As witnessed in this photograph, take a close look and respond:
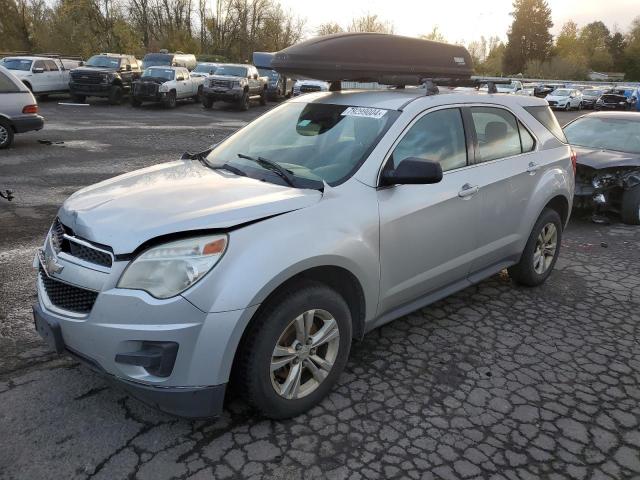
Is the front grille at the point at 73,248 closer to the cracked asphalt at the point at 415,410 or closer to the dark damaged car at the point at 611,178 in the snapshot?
the cracked asphalt at the point at 415,410

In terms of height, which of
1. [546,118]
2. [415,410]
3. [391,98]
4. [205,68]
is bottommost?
[415,410]

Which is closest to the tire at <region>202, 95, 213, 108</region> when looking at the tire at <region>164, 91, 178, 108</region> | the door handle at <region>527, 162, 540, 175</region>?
the tire at <region>164, 91, 178, 108</region>

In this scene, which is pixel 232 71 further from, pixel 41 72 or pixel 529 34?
pixel 529 34

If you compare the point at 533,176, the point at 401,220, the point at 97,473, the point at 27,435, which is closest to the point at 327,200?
the point at 401,220

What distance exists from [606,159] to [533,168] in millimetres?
3476

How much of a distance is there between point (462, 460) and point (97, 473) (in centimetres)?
174

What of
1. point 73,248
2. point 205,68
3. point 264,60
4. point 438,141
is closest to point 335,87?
point 438,141

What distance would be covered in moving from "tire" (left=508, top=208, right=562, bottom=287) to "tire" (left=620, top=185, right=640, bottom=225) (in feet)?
9.54

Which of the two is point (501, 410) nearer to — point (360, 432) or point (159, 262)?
point (360, 432)

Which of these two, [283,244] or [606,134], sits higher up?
[606,134]

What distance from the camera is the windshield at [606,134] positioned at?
779 centimetres

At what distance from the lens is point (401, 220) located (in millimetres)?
3297

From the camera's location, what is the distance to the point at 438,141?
→ 375cm

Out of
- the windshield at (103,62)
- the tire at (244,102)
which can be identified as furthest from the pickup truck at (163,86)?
the tire at (244,102)
